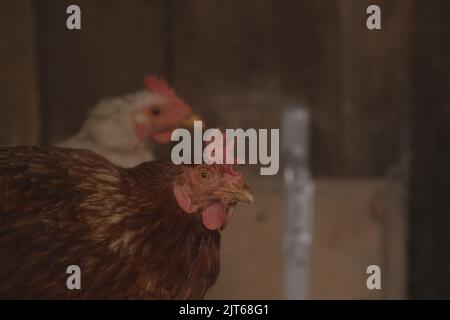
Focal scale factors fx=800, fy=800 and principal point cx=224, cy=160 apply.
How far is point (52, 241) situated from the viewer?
162 centimetres

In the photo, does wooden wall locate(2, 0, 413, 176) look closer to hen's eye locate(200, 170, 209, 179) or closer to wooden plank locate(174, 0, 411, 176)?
wooden plank locate(174, 0, 411, 176)

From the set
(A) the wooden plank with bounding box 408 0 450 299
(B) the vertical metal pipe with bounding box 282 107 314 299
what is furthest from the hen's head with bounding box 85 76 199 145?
(A) the wooden plank with bounding box 408 0 450 299

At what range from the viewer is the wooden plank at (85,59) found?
1.70 m

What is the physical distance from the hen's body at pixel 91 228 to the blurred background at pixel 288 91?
0.28ft

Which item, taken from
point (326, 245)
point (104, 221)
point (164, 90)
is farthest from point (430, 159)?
point (104, 221)

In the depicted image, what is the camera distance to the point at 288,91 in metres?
1.73

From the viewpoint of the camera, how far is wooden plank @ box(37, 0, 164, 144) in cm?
170

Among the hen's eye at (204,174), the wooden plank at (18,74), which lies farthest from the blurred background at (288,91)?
the hen's eye at (204,174)

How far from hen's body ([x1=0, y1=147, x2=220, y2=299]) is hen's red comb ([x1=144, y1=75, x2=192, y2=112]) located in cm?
13

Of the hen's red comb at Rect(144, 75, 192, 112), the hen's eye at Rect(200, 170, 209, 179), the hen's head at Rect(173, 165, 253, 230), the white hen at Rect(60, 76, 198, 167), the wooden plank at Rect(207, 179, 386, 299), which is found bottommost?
the wooden plank at Rect(207, 179, 386, 299)

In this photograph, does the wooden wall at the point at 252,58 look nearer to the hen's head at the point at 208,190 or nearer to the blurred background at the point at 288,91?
the blurred background at the point at 288,91
